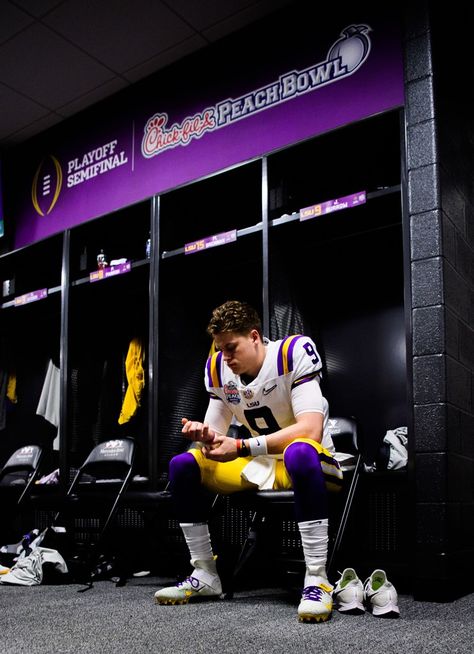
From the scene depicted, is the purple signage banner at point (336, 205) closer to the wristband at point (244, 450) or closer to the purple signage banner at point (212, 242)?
the purple signage banner at point (212, 242)

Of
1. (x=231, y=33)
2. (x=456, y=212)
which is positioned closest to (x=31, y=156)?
(x=231, y=33)

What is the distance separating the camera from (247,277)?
4195 mm

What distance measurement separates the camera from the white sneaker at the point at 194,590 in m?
2.44

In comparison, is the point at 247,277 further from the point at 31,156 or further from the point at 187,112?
the point at 31,156

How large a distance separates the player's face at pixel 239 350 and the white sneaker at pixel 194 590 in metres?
0.77

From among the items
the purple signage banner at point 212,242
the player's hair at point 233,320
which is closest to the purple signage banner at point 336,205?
the purple signage banner at point 212,242

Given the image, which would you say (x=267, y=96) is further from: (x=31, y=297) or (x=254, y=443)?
(x=254, y=443)

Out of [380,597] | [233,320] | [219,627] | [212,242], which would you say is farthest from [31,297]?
[380,597]

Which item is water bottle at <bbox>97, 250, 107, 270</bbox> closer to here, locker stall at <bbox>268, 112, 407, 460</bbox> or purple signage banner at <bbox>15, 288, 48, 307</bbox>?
purple signage banner at <bbox>15, 288, 48, 307</bbox>

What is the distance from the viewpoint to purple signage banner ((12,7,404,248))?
3.53m

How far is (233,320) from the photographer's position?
2.58 metres

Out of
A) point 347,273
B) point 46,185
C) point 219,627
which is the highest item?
point 46,185

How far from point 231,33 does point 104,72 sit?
37.9 inches

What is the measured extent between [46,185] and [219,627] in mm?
4149
